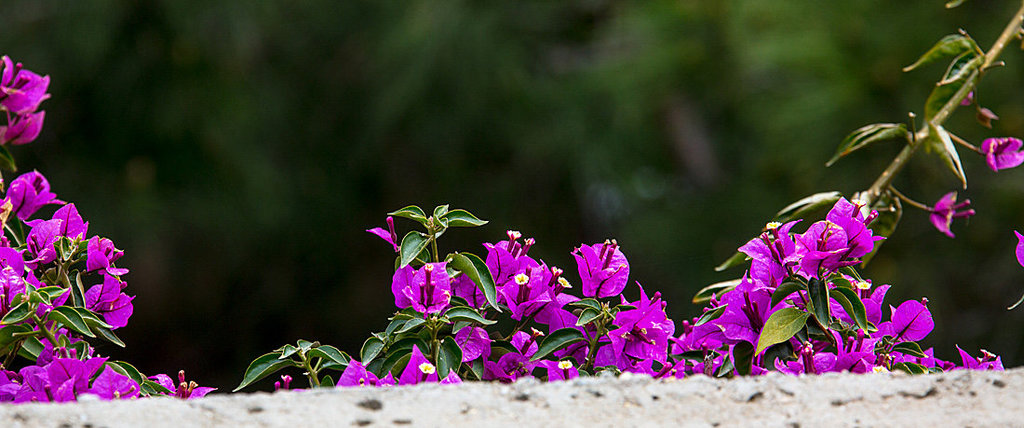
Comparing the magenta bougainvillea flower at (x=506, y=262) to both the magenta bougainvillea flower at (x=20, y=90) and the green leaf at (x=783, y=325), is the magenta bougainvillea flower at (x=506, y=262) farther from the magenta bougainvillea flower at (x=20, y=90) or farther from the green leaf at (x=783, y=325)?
the magenta bougainvillea flower at (x=20, y=90)

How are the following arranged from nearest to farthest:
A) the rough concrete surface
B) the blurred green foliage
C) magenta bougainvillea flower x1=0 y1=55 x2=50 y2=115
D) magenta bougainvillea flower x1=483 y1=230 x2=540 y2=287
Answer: the rough concrete surface < magenta bougainvillea flower x1=483 y1=230 x2=540 y2=287 < magenta bougainvillea flower x1=0 y1=55 x2=50 y2=115 < the blurred green foliage

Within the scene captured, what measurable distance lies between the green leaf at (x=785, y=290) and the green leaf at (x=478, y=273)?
0.19 meters

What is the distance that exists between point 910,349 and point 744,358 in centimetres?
15

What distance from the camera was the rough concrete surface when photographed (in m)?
0.51

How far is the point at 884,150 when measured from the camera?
2.27 m

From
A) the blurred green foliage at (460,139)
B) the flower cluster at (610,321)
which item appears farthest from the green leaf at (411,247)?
the blurred green foliage at (460,139)

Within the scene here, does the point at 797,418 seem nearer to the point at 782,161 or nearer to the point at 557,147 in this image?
the point at 782,161

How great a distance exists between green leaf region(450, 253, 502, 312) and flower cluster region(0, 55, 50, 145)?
0.41 meters

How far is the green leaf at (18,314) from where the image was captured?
62 centimetres

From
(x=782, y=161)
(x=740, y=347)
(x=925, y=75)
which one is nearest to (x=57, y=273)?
(x=740, y=347)

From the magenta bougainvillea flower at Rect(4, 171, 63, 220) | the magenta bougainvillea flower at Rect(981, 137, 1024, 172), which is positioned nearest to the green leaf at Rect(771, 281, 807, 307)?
the magenta bougainvillea flower at Rect(981, 137, 1024, 172)

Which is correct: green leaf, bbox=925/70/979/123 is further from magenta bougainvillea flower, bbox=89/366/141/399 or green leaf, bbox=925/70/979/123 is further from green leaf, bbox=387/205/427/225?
magenta bougainvillea flower, bbox=89/366/141/399

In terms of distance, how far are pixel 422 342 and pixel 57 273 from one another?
0.27m

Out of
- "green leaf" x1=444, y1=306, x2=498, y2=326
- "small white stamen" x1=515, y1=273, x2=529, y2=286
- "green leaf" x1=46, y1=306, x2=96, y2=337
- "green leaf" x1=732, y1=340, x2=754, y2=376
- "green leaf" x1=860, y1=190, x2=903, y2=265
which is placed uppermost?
"green leaf" x1=860, y1=190, x2=903, y2=265
